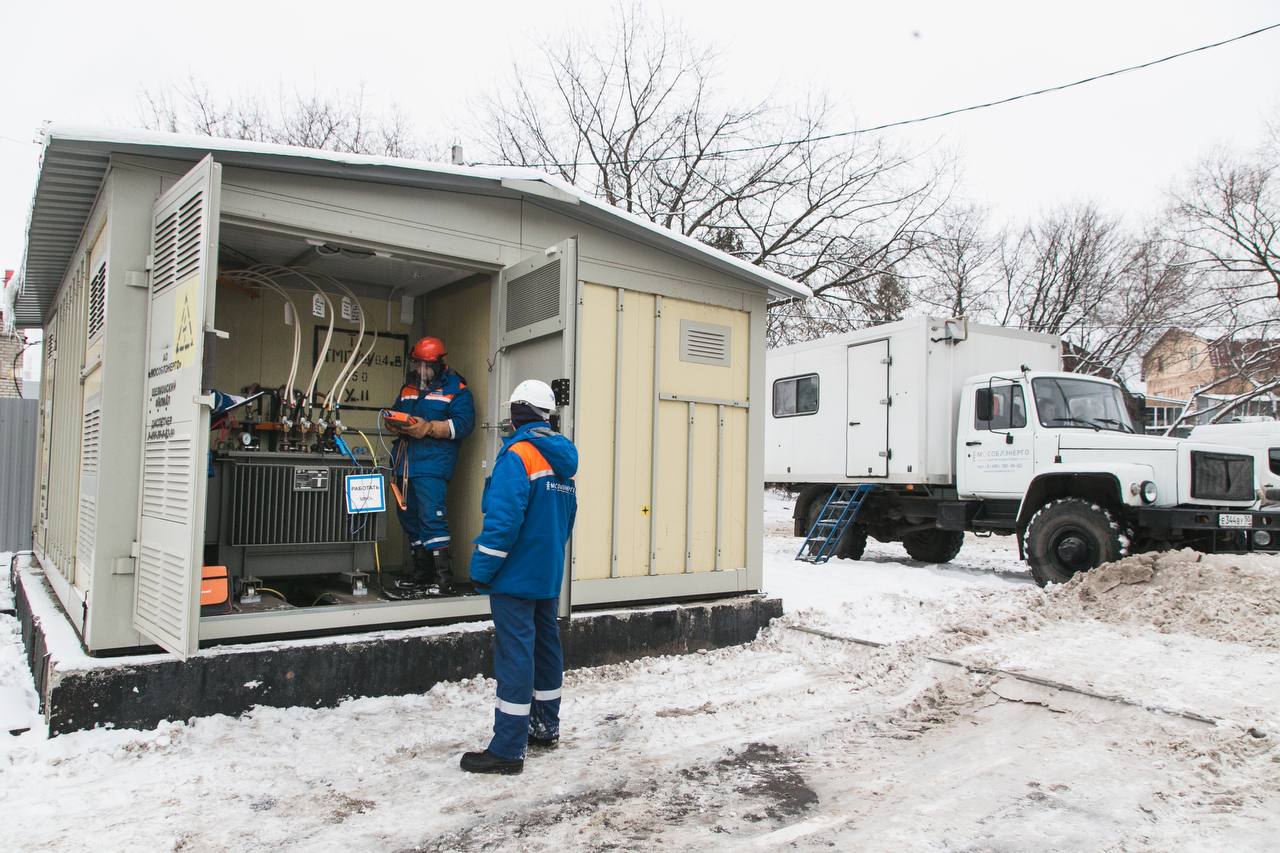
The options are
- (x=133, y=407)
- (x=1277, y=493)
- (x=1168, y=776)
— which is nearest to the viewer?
(x=1168, y=776)

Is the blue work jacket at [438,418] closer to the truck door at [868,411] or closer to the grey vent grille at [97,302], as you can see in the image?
the grey vent grille at [97,302]

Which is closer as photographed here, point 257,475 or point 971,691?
point 971,691

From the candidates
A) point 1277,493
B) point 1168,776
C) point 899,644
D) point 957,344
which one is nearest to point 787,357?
point 957,344

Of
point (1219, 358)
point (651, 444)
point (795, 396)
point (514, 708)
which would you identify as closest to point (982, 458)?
point (795, 396)

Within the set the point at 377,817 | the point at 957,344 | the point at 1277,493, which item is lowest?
the point at 377,817

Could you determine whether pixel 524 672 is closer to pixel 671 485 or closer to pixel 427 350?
pixel 671 485

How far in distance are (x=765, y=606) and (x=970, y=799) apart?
128 inches

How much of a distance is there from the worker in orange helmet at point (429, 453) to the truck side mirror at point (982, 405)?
6.62 meters

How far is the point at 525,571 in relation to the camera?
4.45m

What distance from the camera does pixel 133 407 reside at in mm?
5086

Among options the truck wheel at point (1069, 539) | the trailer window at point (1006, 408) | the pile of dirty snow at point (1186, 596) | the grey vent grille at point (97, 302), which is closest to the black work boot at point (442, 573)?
→ the grey vent grille at point (97, 302)

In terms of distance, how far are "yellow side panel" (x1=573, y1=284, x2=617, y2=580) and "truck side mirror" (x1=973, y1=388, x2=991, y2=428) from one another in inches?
238

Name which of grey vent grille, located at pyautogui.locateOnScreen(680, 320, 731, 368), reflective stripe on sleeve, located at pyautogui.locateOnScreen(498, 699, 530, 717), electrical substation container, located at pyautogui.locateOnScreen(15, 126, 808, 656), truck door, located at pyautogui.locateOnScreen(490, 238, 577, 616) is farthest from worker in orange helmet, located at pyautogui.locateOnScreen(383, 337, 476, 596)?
reflective stripe on sleeve, located at pyautogui.locateOnScreen(498, 699, 530, 717)

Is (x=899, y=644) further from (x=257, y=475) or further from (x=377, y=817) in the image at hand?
(x=257, y=475)
